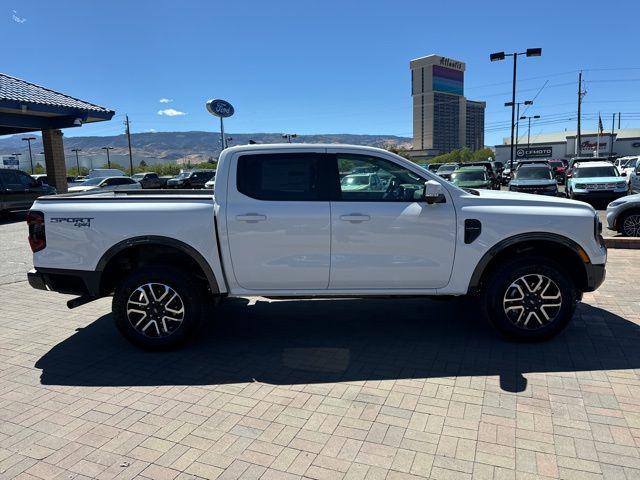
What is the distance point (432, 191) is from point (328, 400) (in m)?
1.97

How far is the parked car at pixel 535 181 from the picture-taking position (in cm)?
1705

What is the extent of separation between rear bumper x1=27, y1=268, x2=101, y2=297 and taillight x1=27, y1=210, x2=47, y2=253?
24cm

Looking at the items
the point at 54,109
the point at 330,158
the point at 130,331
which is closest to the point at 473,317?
the point at 330,158

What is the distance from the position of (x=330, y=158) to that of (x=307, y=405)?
224 centimetres

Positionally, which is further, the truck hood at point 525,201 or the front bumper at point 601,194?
the front bumper at point 601,194

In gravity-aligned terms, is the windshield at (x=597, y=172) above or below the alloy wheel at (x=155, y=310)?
above

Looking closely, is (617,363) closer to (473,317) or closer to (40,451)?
(473,317)

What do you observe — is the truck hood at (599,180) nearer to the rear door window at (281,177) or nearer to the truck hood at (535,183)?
the truck hood at (535,183)

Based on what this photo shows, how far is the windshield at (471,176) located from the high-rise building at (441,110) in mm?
78205

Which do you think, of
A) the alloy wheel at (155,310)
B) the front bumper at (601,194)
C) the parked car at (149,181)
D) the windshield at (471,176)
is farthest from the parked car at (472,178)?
the parked car at (149,181)

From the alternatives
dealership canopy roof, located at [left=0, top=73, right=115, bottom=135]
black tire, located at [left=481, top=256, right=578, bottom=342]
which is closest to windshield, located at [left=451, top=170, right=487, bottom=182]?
black tire, located at [left=481, top=256, right=578, bottom=342]

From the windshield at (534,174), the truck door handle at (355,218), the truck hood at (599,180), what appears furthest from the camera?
the windshield at (534,174)

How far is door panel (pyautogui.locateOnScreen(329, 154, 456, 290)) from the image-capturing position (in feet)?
14.6

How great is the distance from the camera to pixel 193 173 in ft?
124
